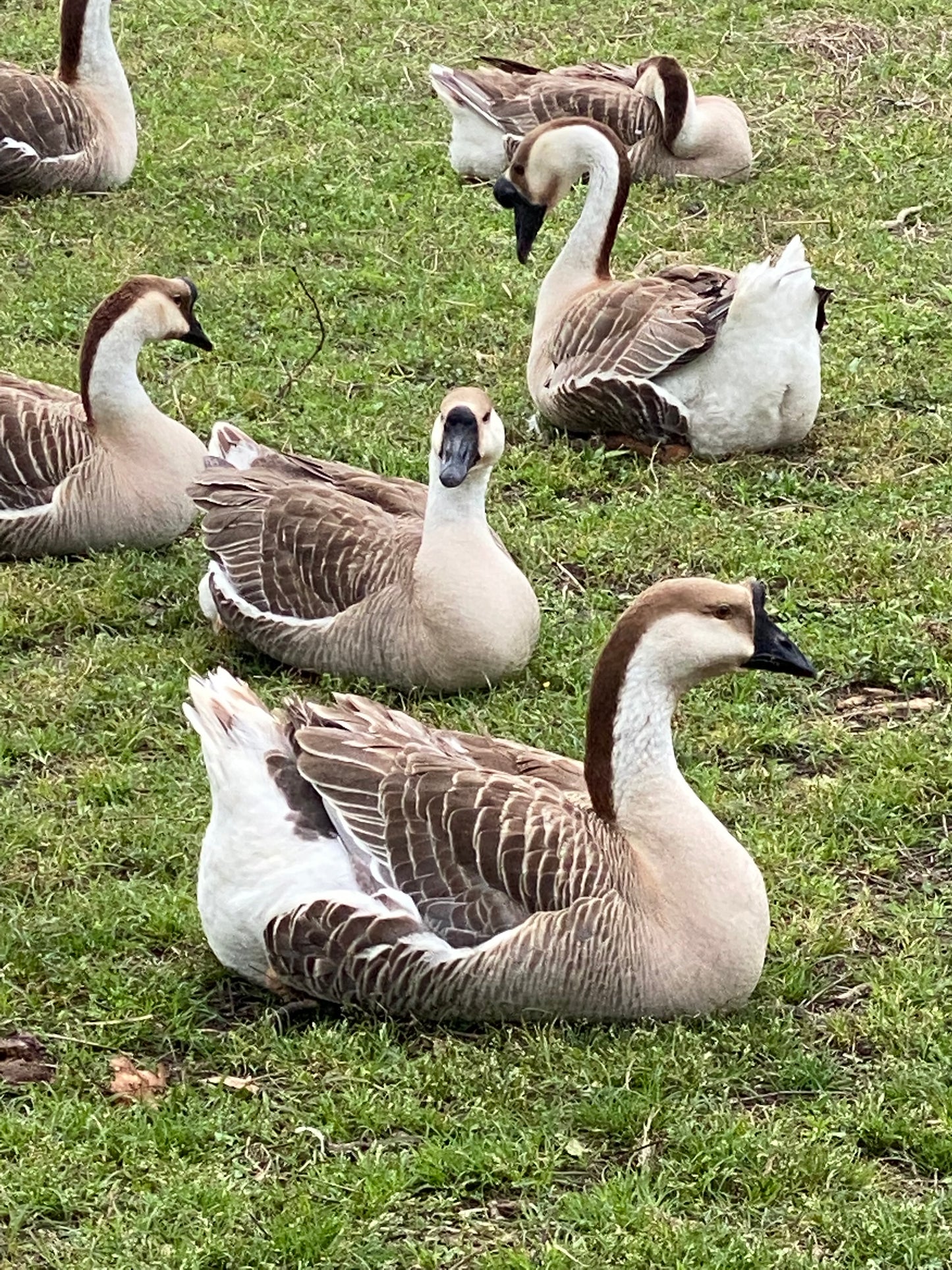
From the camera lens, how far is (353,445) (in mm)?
8023

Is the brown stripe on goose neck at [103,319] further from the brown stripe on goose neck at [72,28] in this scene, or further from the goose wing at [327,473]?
the brown stripe on goose neck at [72,28]

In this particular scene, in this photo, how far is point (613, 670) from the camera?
471 centimetres

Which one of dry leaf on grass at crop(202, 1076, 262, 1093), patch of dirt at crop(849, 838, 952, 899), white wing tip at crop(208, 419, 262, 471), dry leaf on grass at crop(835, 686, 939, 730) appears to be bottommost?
dry leaf on grass at crop(202, 1076, 262, 1093)

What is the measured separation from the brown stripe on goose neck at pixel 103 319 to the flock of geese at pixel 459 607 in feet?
0.03

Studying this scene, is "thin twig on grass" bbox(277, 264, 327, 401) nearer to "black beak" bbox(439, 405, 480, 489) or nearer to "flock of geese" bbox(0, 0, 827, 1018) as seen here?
"flock of geese" bbox(0, 0, 827, 1018)

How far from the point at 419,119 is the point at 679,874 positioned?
26.2 ft

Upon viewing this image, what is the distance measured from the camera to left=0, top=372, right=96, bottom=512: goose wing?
727 cm

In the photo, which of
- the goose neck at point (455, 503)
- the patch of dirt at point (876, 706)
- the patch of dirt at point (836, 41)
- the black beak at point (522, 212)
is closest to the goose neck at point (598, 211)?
the black beak at point (522, 212)

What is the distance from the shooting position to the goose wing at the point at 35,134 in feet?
34.0

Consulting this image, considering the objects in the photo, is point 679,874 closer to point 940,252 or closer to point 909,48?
point 940,252

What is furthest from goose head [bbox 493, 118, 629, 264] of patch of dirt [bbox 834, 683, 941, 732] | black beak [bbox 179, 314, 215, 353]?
patch of dirt [bbox 834, 683, 941, 732]

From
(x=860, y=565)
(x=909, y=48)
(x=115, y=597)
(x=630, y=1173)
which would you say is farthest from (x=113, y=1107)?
(x=909, y=48)

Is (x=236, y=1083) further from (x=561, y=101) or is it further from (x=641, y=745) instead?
(x=561, y=101)

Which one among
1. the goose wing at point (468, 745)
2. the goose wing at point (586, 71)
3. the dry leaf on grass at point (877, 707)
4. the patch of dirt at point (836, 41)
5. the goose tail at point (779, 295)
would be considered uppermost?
the patch of dirt at point (836, 41)
